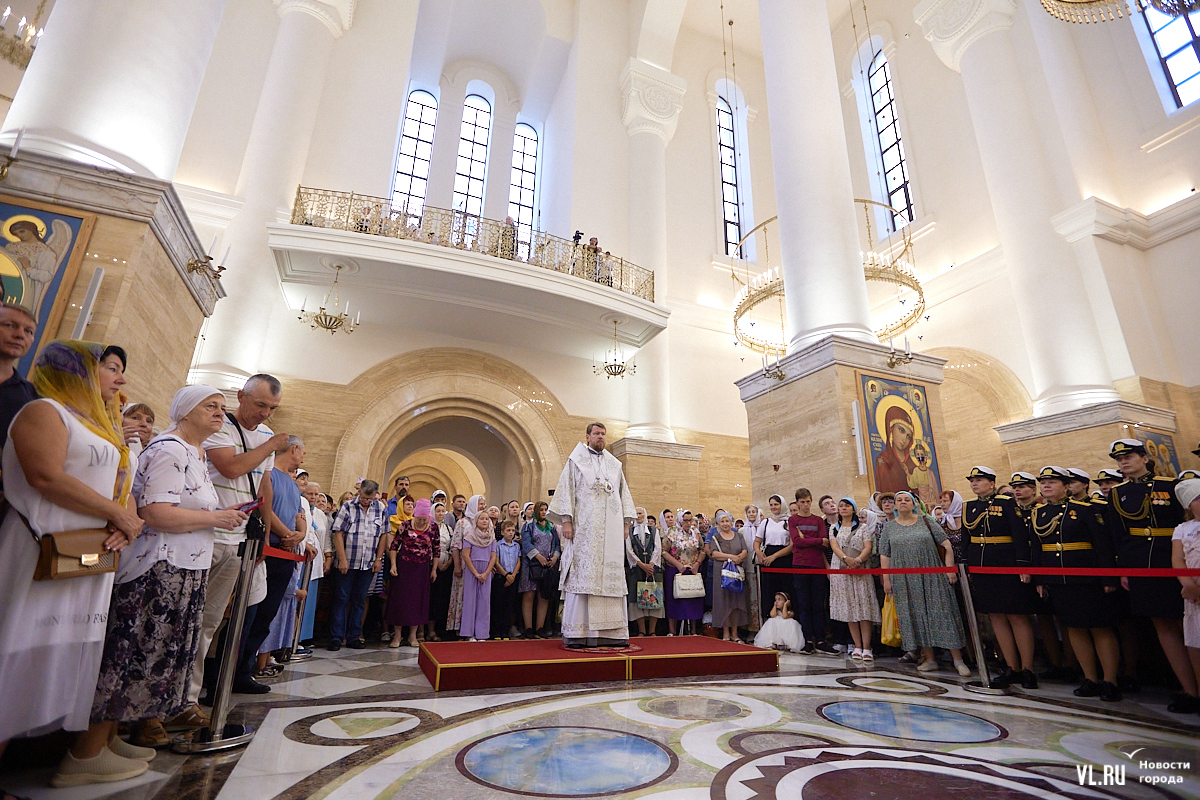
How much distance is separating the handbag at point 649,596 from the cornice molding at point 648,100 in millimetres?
10866

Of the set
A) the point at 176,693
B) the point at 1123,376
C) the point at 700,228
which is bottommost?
the point at 176,693

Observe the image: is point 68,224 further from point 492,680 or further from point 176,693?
point 492,680

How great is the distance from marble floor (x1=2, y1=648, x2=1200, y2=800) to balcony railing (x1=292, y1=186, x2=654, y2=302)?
7.73 metres

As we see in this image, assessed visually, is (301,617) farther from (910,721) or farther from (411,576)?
(910,721)

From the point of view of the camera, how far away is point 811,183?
798cm

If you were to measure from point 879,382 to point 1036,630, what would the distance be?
3.28m

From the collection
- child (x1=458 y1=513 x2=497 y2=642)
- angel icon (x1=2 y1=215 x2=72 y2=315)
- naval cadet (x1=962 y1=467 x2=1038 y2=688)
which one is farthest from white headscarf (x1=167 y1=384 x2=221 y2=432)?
naval cadet (x1=962 y1=467 x2=1038 y2=688)

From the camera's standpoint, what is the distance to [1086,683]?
11.5 feet

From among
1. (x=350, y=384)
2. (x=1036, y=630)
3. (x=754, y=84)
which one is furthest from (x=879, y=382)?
(x=754, y=84)

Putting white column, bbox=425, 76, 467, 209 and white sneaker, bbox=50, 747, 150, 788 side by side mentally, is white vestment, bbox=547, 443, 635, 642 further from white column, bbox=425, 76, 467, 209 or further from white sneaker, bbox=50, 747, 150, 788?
white column, bbox=425, 76, 467, 209

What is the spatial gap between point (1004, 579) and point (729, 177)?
13.9 meters

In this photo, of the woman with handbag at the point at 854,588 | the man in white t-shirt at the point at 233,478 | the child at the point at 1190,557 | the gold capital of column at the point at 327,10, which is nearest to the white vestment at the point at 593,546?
the woman with handbag at the point at 854,588

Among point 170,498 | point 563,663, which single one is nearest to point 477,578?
point 563,663

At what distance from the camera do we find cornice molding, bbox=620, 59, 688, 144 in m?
13.5
